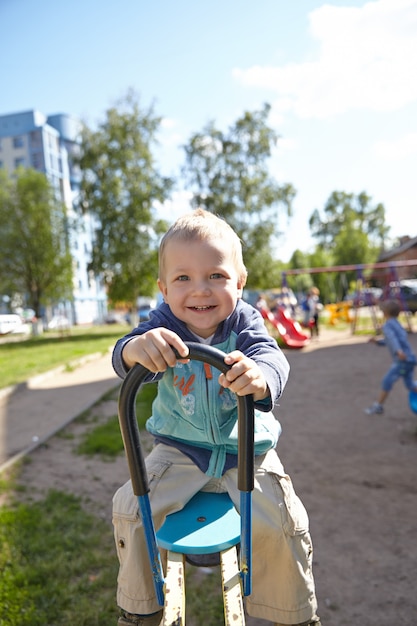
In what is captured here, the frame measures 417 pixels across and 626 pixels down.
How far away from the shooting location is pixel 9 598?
2822mm

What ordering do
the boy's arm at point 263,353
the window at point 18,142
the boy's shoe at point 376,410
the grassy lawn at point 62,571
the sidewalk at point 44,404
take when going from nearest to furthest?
the boy's arm at point 263,353 → the grassy lawn at point 62,571 → the sidewalk at point 44,404 → the boy's shoe at point 376,410 → the window at point 18,142

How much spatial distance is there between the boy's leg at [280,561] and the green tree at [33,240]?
88.6ft

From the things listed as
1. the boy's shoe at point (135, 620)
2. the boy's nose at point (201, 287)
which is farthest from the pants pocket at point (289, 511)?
the boy's nose at point (201, 287)

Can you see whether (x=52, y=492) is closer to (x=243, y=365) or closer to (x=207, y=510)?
(x=207, y=510)

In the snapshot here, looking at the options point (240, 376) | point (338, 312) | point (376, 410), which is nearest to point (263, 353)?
point (240, 376)

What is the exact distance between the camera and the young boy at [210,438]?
169cm

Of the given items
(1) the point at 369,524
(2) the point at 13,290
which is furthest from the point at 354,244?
(1) the point at 369,524

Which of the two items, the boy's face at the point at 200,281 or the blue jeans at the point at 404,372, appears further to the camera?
the blue jeans at the point at 404,372

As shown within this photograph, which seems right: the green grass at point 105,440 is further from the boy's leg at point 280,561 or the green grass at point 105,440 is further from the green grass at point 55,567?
the boy's leg at point 280,561

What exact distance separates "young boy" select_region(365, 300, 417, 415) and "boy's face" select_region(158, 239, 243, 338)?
16.7 ft

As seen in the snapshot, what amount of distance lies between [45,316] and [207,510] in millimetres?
44722

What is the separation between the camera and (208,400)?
1.79 m

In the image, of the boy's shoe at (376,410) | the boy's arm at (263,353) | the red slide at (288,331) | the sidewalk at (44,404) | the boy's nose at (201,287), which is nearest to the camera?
the boy's arm at (263,353)

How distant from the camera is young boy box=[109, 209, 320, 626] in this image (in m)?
1.69
